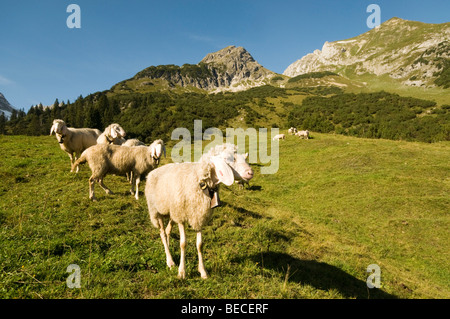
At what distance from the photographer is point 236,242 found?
23.4ft

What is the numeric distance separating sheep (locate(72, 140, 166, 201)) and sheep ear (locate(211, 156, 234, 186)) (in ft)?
19.5

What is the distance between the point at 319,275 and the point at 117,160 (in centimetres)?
897

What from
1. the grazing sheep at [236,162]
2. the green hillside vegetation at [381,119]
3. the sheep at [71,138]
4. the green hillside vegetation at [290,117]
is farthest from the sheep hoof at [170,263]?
the green hillside vegetation at [290,117]

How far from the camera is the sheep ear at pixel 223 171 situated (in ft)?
14.5

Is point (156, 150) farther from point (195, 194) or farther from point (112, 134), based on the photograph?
point (195, 194)

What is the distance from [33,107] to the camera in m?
130

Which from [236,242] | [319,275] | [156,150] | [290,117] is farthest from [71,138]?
[290,117]

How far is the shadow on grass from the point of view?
231 inches

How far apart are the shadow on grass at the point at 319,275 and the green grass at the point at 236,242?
4 centimetres

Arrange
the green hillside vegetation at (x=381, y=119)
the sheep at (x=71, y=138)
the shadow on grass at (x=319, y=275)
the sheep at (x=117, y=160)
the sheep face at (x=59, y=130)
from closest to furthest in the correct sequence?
the shadow on grass at (x=319, y=275) < the sheep at (x=117, y=160) < the sheep face at (x=59, y=130) < the sheep at (x=71, y=138) < the green hillside vegetation at (x=381, y=119)

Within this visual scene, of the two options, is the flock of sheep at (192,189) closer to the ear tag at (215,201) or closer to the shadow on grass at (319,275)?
the ear tag at (215,201)

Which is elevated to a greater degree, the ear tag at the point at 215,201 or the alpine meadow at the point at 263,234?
the ear tag at the point at 215,201
